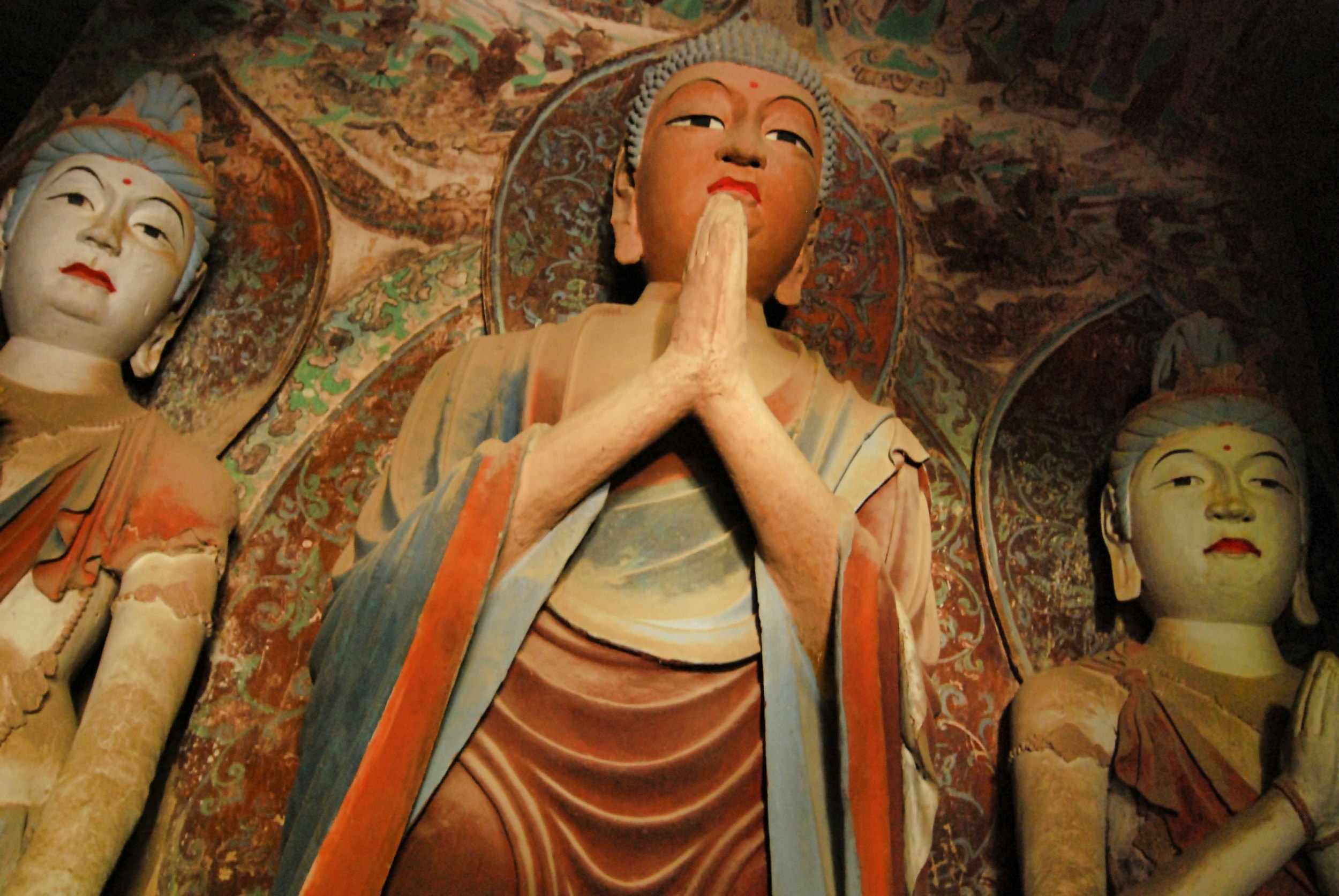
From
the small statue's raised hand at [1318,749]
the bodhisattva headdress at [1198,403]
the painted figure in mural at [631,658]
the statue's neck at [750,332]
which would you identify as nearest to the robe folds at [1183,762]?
the small statue's raised hand at [1318,749]

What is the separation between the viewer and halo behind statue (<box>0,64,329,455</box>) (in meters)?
3.13

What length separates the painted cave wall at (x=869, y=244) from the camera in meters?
3.09

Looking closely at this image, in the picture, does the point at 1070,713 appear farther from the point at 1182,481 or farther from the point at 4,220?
the point at 4,220

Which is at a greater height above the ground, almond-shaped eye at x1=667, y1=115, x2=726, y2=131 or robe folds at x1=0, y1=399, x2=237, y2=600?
almond-shaped eye at x1=667, y1=115, x2=726, y2=131

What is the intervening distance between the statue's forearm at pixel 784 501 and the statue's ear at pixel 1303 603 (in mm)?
1565

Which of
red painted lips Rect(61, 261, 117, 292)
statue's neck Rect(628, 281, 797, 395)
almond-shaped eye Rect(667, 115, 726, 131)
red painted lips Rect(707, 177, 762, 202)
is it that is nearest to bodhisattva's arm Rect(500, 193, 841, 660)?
statue's neck Rect(628, 281, 797, 395)

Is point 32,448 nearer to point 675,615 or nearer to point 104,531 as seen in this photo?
point 104,531

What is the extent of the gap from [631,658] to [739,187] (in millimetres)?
1118

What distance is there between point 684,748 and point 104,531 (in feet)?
4.34

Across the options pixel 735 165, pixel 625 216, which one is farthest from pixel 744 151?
pixel 625 216

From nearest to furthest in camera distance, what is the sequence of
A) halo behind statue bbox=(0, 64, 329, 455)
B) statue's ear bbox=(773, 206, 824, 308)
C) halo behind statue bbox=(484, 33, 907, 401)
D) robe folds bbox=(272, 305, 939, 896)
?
robe folds bbox=(272, 305, 939, 896) → statue's ear bbox=(773, 206, 824, 308) → halo behind statue bbox=(0, 64, 329, 455) → halo behind statue bbox=(484, 33, 907, 401)

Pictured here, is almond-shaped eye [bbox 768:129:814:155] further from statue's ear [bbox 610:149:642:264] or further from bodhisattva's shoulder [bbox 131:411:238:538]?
bodhisattva's shoulder [bbox 131:411:238:538]

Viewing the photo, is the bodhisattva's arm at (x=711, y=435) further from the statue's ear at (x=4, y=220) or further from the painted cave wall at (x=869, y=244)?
the statue's ear at (x=4, y=220)

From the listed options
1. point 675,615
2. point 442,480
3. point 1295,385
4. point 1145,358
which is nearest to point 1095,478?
point 1145,358
